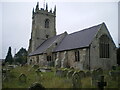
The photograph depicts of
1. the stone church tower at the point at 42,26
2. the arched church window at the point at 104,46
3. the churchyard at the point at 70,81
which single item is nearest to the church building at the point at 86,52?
the arched church window at the point at 104,46

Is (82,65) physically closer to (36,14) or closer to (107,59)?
(107,59)

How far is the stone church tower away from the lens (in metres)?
40.2

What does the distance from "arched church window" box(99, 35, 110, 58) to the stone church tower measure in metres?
21.7

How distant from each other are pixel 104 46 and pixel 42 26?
2281cm

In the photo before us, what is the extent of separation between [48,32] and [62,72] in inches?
1092

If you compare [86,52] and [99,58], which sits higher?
[86,52]

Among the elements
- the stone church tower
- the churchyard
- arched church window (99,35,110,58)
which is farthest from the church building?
the stone church tower

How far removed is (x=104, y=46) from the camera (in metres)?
22.1

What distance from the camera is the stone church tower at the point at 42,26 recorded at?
40.2 m

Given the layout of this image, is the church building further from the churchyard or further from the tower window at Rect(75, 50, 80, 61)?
the churchyard

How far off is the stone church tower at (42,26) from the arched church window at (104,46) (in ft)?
Result: 71.3

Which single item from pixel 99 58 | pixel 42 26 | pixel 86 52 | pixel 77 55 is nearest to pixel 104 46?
pixel 99 58

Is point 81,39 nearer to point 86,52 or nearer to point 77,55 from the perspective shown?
point 77,55

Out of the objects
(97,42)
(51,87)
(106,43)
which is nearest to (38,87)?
(51,87)
